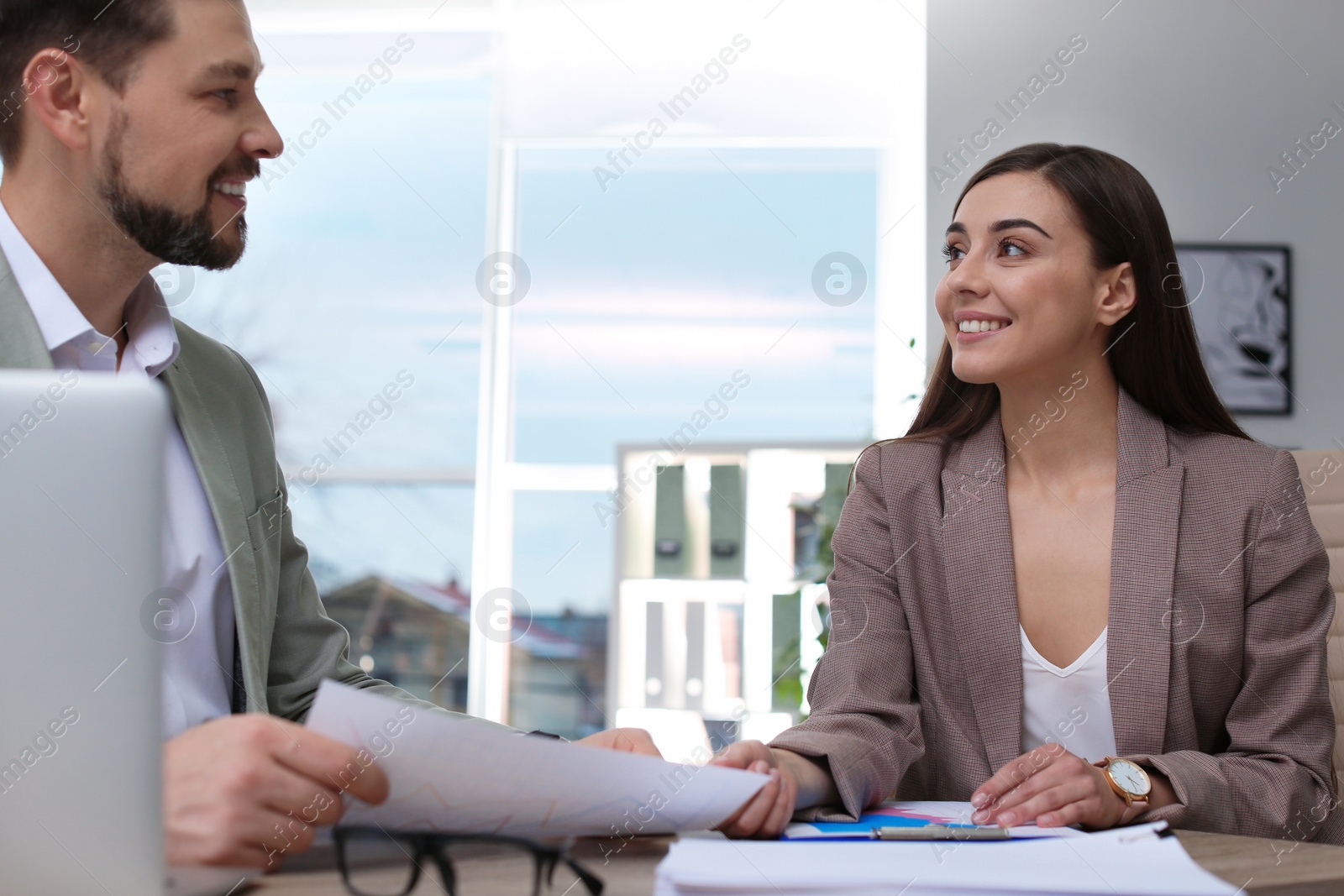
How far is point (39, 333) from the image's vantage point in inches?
46.7

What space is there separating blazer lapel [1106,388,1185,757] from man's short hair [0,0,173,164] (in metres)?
1.44

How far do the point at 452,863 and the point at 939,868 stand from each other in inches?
13.7

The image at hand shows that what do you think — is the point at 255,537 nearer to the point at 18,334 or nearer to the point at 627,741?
the point at 18,334

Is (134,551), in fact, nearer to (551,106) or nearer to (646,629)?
(646,629)

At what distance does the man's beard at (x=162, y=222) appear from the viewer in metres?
1.42

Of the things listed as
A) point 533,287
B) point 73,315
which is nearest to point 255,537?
point 73,315

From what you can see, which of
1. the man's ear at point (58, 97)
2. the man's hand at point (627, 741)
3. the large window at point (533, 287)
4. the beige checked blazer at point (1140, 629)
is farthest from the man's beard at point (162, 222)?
the large window at point (533, 287)

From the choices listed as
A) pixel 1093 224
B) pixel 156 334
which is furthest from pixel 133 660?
pixel 1093 224

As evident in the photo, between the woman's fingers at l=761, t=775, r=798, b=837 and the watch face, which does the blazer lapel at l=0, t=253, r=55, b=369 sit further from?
the watch face

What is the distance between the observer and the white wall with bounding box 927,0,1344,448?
4.07 meters

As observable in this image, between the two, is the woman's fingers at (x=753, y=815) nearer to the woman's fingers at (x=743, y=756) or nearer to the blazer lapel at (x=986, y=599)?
the woman's fingers at (x=743, y=756)

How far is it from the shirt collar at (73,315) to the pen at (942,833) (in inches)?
40.7

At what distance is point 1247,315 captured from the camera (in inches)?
158

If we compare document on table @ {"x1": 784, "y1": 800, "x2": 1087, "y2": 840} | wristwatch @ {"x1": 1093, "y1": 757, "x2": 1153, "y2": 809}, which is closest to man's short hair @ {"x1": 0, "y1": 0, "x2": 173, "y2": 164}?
document on table @ {"x1": 784, "y1": 800, "x2": 1087, "y2": 840}
